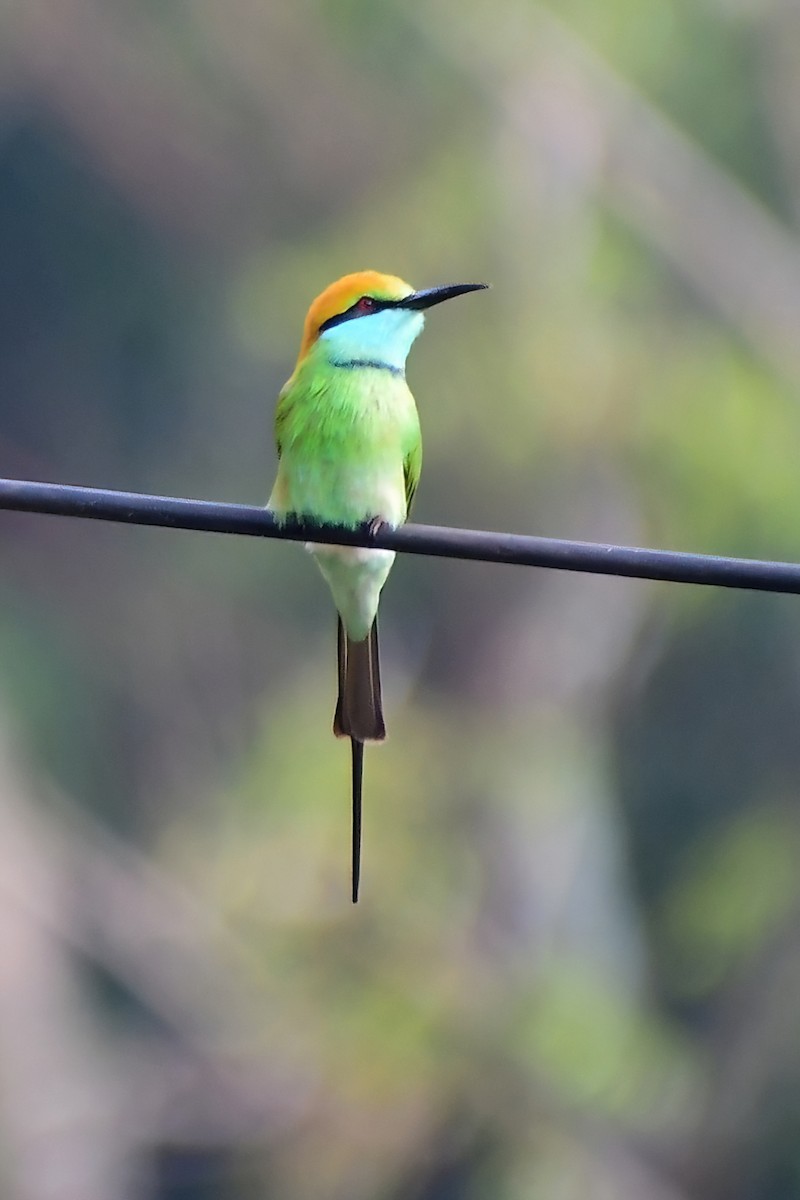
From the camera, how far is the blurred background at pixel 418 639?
3.32 m

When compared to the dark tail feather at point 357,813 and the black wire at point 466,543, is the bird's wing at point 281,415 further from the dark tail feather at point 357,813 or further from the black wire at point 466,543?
the black wire at point 466,543

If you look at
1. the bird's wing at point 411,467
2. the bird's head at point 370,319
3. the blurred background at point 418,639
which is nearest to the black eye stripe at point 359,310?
the bird's head at point 370,319

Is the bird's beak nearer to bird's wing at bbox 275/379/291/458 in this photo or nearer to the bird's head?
the bird's head

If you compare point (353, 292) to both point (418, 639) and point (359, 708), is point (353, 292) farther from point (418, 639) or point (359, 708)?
point (418, 639)

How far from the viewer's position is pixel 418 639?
3.60 m

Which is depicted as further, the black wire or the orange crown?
the orange crown

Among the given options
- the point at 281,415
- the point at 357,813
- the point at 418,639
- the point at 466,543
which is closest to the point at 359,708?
the point at 357,813

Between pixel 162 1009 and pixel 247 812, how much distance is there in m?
0.54

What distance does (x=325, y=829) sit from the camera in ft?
11.0

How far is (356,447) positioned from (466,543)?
0.52 meters

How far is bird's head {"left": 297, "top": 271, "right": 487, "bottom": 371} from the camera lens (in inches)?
56.2

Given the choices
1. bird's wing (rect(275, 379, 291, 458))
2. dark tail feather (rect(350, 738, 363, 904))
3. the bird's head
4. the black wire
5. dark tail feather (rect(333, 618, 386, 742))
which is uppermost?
the bird's head

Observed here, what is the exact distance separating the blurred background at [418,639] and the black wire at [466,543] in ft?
8.29

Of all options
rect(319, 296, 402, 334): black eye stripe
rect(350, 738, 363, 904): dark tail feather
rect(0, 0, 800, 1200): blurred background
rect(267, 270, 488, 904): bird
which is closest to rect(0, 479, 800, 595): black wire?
rect(350, 738, 363, 904): dark tail feather
